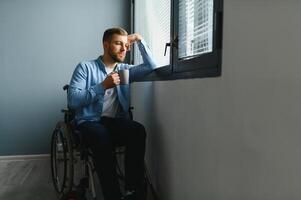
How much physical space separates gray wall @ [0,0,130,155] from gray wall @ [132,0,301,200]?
2.01 metres

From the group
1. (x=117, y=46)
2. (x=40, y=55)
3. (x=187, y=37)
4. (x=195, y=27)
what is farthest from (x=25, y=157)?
(x=195, y=27)

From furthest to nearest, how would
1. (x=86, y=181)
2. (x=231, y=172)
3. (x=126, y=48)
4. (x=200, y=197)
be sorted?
1. (x=126, y=48)
2. (x=86, y=181)
3. (x=200, y=197)
4. (x=231, y=172)

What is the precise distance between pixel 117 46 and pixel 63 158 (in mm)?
793

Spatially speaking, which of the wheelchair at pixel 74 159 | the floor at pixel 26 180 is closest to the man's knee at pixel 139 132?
the wheelchair at pixel 74 159

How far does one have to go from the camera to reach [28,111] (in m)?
3.18

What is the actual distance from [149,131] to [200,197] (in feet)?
3.42

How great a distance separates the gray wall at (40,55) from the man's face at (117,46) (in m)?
1.19

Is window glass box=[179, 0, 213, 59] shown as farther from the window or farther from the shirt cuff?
the shirt cuff

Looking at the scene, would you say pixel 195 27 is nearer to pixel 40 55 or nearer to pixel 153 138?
pixel 153 138

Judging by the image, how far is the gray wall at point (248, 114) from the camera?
0.63 metres

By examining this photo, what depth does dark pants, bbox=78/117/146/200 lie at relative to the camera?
1734mm

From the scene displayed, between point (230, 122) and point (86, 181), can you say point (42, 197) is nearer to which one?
point (86, 181)

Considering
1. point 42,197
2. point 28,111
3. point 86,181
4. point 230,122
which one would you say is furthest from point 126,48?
point 28,111

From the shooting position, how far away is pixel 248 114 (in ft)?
2.68
